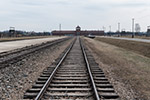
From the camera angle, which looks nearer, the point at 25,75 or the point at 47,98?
the point at 47,98

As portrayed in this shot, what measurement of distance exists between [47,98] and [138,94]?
3.35 metres

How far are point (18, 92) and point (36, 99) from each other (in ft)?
4.96

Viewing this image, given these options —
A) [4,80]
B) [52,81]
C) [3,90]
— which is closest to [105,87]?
[52,81]

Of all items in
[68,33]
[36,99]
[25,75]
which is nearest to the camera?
[36,99]

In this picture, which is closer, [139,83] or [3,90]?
[3,90]

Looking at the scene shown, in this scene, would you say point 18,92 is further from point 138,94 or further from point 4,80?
point 138,94

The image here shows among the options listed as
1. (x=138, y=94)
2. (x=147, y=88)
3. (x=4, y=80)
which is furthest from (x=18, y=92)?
(x=147, y=88)

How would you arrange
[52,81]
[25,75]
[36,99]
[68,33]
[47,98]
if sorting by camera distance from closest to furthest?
[36,99], [47,98], [52,81], [25,75], [68,33]

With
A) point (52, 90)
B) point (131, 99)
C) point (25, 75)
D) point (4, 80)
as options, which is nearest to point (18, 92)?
point (52, 90)

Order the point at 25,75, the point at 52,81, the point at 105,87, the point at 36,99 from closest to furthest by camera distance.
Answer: the point at 36,99, the point at 105,87, the point at 52,81, the point at 25,75

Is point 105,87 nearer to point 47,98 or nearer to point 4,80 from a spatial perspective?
point 47,98

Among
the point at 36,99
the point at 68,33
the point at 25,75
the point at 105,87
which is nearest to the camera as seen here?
the point at 36,99

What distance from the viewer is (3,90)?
261 inches

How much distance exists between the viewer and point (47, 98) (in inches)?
225
